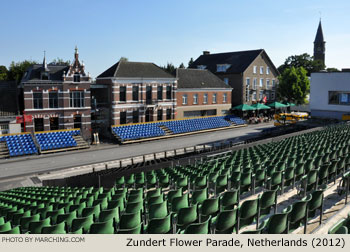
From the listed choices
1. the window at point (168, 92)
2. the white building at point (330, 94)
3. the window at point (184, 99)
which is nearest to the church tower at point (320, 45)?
the white building at point (330, 94)

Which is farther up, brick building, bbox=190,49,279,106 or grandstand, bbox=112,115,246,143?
brick building, bbox=190,49,279,106

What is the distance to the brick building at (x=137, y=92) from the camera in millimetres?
40031

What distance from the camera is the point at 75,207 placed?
976 centimetres

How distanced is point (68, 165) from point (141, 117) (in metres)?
16.2

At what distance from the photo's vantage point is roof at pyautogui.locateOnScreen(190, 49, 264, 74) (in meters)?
58.2

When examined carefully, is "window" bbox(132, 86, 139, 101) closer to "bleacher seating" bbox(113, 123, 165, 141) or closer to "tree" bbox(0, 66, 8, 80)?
"bleacher seating" bbox(113, 123, 165, 141)

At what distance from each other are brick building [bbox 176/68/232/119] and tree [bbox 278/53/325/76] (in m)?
55.3

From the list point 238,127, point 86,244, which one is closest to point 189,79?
point 238,127

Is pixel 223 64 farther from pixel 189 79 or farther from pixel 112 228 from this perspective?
pixel 112 228

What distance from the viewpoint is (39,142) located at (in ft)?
107

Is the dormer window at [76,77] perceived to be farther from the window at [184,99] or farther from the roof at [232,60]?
the roof at [232,60]

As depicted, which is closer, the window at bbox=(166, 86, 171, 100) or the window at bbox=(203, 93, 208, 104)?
the window at bbox=(166, 86, 171, 100)

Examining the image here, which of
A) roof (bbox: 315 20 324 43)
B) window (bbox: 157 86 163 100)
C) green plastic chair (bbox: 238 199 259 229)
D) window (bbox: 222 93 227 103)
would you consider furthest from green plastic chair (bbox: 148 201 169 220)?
roof (bbox: 315 20 324 43)

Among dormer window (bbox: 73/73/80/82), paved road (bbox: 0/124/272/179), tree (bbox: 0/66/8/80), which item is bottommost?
paved road (bbox: 0/124/272/179)
